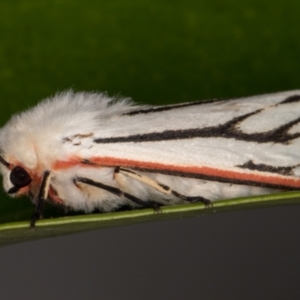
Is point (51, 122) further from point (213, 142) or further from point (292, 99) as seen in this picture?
point (292, 99)

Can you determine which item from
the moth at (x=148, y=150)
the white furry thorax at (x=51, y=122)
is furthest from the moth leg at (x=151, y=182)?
the white furry thorax at (x=51, y=122)

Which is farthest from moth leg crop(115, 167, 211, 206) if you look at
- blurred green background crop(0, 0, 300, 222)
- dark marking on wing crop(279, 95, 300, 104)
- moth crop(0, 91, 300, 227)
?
dark marking on wing crop(279, 95, 300, 104)

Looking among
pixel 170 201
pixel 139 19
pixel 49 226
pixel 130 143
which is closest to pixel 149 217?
pixel 49 226

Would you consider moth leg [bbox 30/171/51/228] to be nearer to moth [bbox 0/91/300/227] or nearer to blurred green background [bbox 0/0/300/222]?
moth [bbox 0/91/300/227]

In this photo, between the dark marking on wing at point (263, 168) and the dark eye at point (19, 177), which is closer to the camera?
the dark marking on wing at point (263, 168)

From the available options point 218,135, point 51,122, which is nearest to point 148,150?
point 218,135

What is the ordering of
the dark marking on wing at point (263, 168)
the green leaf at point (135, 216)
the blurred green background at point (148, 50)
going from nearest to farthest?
1. the green leaf at point (135, 216)
2. the dark marking on wing at point (263, 168)
3. the blurred green background at point (148, 50)

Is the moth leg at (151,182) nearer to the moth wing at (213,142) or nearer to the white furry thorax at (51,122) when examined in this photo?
the moth wing at (213,142)

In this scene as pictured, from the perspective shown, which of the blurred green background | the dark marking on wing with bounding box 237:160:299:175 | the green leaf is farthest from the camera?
the blurred green background
